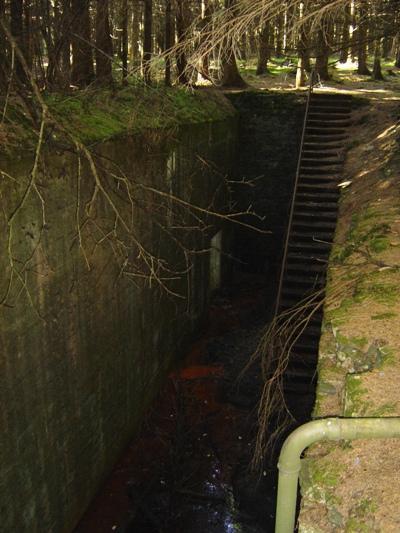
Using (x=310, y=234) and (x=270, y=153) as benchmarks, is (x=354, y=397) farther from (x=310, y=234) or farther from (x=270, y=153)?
(x=270, y=153)

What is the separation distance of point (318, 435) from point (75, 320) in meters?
4.01

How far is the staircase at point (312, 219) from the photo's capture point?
25.9 feet

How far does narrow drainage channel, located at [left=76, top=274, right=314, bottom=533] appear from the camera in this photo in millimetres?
6914

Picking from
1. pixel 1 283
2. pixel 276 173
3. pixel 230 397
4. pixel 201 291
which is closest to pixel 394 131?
pixel 276 173

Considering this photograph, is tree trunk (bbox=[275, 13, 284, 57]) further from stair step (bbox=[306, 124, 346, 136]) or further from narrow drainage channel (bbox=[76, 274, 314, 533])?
narrow drainage channel (bbox=[76, 274, 314, 533])

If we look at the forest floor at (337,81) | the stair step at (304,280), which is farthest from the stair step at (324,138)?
the stair step at (304,280)

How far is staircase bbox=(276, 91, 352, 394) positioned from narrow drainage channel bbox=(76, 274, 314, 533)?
0.62 metres

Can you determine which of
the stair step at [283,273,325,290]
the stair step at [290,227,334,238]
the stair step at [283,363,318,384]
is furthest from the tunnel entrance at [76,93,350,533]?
the stair step at [290,227,334,238]

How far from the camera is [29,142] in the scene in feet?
15.9

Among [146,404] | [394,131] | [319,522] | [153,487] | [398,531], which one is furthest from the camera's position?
[394,131]

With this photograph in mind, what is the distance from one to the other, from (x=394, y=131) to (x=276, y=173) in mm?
3219

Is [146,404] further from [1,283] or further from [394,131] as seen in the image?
[394,131]

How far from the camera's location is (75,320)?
6.09 m

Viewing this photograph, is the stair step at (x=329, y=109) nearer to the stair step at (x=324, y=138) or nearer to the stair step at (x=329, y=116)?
the stair step at (x=329, y=116)
